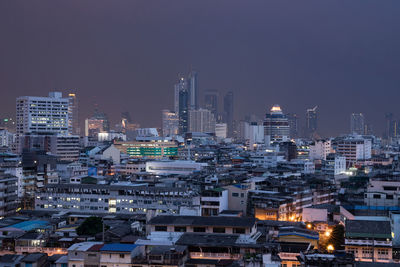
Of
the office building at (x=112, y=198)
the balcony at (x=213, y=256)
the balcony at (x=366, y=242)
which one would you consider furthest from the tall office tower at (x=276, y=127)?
the balcony at (x=213, y=256)

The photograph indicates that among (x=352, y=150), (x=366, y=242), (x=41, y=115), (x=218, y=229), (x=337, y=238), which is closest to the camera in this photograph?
(x=366, y=242)

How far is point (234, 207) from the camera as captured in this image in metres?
26.9

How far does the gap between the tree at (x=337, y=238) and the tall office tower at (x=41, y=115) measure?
58735mm

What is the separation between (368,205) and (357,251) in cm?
705

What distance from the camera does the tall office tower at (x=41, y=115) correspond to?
74.4 meters

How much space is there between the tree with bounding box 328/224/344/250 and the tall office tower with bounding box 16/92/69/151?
193ft

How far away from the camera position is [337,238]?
A: 19969 millimetres

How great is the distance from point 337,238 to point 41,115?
6193 cm

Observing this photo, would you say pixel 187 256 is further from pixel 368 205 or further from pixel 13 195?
pixel 13 195

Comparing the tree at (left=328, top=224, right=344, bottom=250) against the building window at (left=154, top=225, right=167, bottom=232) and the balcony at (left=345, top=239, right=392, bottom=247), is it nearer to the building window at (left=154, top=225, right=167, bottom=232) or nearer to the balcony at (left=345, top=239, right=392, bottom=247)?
the balcony at (left=345, top=239, right=392, bottom=247)

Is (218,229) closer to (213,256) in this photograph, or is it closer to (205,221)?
(205,221)

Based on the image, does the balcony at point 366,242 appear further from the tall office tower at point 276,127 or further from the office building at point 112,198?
the tall office tower at point 276,127

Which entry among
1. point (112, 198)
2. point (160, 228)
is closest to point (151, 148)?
point (112, 198)

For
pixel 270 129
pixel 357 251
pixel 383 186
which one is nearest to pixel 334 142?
pixel 270 129
